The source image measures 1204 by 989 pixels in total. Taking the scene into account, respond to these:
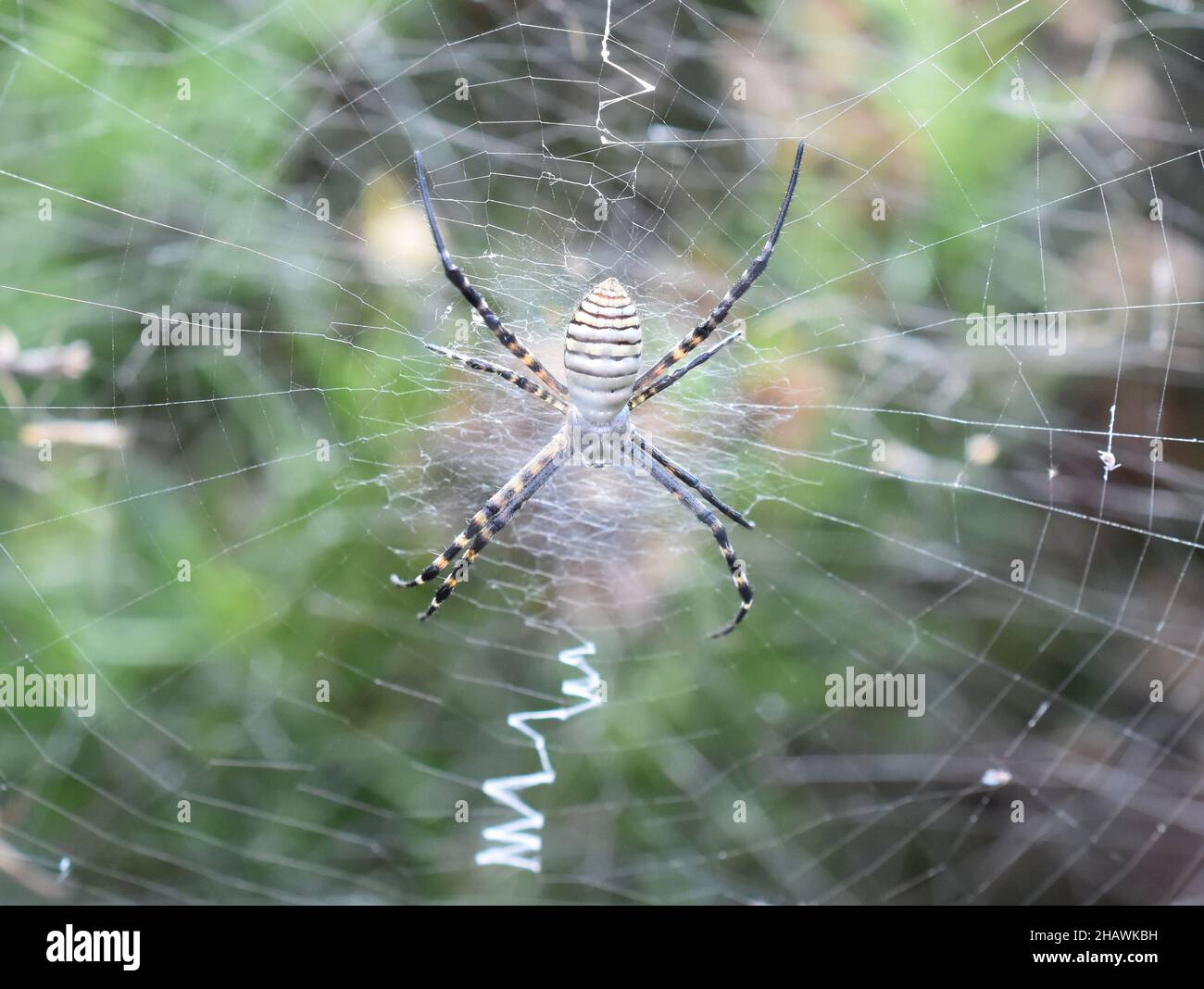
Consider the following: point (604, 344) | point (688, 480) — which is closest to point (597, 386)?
point (604, 344)

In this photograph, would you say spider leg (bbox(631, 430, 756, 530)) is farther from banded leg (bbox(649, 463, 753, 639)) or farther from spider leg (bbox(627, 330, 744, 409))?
spider leg (bbox(627, 330, 744, 409))

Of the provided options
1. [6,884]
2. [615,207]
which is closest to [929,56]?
[615,207]

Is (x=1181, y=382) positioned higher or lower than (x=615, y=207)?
lower

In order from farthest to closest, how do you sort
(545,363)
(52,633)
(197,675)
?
1. (545,363)
2. (197,675)
3. (52,633)

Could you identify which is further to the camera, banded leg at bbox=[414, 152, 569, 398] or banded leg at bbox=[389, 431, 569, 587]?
banded leg at bbox=[389, 431, 569, 587]

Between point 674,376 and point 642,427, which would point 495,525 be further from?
point 642,427

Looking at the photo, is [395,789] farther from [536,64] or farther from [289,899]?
[536,64]

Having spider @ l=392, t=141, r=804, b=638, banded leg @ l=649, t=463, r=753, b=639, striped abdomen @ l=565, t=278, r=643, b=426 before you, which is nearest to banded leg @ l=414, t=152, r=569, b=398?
spider @ l=392, t=141, r=804, b=638
